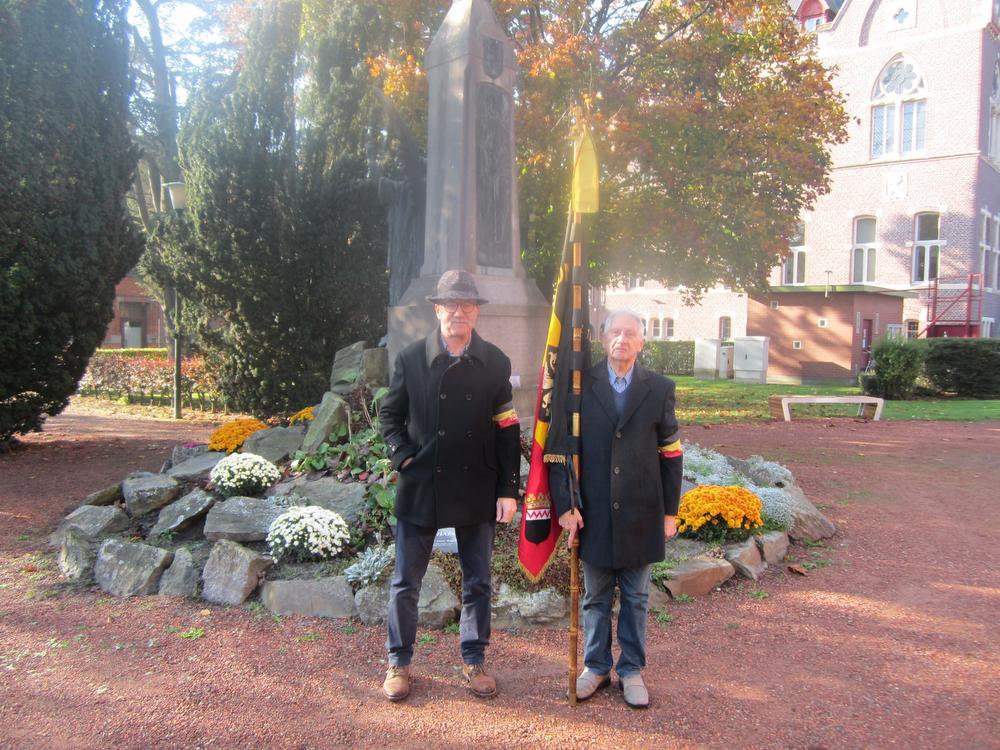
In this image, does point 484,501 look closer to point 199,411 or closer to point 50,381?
point 50,381

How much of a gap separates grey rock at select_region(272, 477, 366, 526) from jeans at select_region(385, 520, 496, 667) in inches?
79.8

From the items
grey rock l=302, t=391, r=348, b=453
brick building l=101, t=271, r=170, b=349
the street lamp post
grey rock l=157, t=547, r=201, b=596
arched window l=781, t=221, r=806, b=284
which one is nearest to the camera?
grey rock l=157, t=547, r=201, b=596

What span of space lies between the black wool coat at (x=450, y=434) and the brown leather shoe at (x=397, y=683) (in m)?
0.73

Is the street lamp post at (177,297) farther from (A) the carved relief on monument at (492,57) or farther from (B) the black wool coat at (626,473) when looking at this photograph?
(B) the black wool coat at (626,473)

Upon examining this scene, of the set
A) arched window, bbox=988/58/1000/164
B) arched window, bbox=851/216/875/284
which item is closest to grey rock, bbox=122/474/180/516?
arched window, bbox=851/216/875/284

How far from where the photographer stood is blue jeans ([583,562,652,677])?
3414mm

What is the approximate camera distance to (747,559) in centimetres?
508

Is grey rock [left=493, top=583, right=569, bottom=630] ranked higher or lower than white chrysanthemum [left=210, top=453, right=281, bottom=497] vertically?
lower

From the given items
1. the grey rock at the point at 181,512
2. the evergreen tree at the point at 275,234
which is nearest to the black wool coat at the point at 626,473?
the grey rock at the point at 181,512

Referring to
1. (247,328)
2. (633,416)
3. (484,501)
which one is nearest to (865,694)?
(633,416)

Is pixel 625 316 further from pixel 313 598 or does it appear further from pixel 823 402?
pixel 823 402

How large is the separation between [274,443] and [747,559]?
15.4 ft

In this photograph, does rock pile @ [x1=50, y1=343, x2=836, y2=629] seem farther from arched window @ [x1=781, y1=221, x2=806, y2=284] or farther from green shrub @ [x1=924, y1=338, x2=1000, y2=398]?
arched window @ [x1=781, y1=221, x2=806, y2=284]

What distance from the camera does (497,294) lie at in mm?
7453
